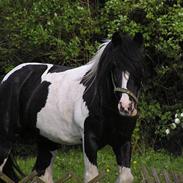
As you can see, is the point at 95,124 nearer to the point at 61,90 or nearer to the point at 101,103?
the point at 101,103

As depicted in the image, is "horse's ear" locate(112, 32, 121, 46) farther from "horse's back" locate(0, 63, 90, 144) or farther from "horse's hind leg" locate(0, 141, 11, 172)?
"horse's hind leg" locate(0, 141, 11, 172)

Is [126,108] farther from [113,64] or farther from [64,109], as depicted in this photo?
[64,109]

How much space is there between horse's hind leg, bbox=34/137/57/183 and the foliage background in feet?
11.1

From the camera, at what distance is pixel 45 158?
7.25 meters

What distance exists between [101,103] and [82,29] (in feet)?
16.6

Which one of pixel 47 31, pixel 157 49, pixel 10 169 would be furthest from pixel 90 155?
pixel 47 31

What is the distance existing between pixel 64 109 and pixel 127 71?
106cm

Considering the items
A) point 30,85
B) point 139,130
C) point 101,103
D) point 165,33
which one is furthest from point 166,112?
point 101,103

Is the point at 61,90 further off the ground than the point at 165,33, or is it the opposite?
the point at 61,90

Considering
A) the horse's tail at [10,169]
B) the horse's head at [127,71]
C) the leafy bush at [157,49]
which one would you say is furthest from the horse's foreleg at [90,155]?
the leafy bush at [157,49]

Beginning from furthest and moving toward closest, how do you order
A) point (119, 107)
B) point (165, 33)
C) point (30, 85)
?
point (165, 33), point (30, 85), point (119, 107)

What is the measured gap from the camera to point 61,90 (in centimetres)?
654

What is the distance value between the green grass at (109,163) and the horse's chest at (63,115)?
1768 mm

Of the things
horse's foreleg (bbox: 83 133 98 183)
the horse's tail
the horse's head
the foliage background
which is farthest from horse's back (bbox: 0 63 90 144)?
the foliage background
